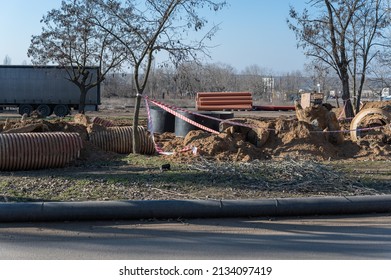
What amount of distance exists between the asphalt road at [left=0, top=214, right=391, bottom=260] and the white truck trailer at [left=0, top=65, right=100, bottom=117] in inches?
1315

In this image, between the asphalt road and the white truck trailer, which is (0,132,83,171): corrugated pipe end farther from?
the white truck trailer

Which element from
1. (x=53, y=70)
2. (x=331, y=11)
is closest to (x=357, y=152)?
(x=331, y=11)

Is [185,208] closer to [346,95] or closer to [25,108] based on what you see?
[346,95]

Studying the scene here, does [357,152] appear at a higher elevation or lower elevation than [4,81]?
lower

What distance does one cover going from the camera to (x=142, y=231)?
7.27m

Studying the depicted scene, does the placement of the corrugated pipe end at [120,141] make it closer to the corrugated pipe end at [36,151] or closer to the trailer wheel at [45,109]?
the corrugated pipe end at [36,151]

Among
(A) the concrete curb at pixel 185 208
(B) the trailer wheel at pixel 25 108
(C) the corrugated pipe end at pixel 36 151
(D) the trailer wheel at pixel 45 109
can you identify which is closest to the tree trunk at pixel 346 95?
(C) the corrugated pipe end at pixel 36 151

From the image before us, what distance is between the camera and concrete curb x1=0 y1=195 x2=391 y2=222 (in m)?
7.65

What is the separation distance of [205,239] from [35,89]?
3576 centimetres

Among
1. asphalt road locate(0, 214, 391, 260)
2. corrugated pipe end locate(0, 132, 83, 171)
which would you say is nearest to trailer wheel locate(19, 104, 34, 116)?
corrugated pipe end locate(0, 132, 83, 171)

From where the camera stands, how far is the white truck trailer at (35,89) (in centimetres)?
4012

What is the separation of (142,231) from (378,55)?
2505 cm

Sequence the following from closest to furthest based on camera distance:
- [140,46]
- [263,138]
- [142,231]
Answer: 1. [142,231]
2. [140,46]
3. [263,138]

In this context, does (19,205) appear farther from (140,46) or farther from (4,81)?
(4,81)
